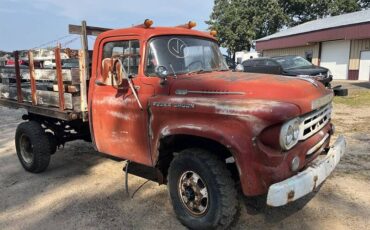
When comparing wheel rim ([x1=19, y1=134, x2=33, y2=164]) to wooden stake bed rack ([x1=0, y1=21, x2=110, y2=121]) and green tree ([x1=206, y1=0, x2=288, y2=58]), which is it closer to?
wooden stake bed rack ([x1=0, y1=21, x2=110, y2=121])

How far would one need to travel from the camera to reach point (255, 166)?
3.22 metres

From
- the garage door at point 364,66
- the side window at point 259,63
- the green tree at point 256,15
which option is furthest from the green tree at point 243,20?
the side window at point 259,63

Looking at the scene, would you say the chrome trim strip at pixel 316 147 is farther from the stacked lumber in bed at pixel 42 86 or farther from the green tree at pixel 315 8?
the green tree at pixel 315 8

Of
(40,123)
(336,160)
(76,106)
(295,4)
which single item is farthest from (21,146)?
(295,4)

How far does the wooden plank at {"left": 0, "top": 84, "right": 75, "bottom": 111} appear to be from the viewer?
5.12 meters

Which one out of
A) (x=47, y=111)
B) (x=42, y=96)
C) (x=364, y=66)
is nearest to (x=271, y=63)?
(x=42, y=96)

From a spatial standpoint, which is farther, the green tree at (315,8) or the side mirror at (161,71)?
the green tree at (315,8)

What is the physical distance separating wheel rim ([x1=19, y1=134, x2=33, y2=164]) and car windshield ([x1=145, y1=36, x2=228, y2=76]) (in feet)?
9.67

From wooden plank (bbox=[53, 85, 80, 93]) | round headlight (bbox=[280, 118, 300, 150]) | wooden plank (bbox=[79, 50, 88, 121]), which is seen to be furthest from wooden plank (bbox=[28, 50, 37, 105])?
round headlight (bbox=[280, 118, 300, 150])

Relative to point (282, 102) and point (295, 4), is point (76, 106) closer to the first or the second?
point (282, 102)

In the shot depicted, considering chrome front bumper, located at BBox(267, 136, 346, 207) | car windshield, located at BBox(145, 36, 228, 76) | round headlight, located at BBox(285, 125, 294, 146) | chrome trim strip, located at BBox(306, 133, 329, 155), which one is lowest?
chrome front bumper, located at BBox(267, 136, 346, 207)

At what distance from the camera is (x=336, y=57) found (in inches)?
1074

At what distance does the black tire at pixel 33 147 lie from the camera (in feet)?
18.6

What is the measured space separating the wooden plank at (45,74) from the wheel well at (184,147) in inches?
68.9
